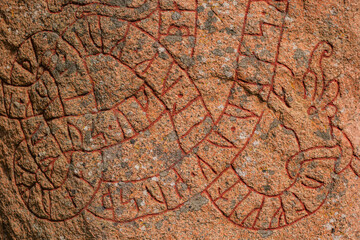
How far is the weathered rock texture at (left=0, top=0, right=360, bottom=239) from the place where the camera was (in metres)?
2.40

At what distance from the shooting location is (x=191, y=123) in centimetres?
244

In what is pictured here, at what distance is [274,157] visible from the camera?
2469mm

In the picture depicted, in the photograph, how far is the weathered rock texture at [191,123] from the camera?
2.40m

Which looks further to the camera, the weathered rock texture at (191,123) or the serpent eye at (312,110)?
the serpent eye at (312,110)

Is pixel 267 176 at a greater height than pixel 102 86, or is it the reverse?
pixel 102 86

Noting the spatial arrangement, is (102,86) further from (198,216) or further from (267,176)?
(267,176)

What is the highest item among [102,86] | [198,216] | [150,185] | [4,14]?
[4,14]

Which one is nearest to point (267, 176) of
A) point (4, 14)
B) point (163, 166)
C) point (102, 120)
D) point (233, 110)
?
point (233, 110)

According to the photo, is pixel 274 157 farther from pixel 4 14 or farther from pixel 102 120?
pixel 4 14

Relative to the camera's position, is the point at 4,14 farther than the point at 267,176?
Yes

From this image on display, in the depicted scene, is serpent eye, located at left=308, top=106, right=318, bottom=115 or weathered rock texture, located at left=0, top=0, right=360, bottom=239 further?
serpent eye, located at left=308, top=106, right=318, bottom=115

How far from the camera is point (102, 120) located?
2.42 meters

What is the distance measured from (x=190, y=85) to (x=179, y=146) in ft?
1.17

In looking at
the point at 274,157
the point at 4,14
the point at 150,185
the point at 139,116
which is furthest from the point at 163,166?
the point at 4,14
